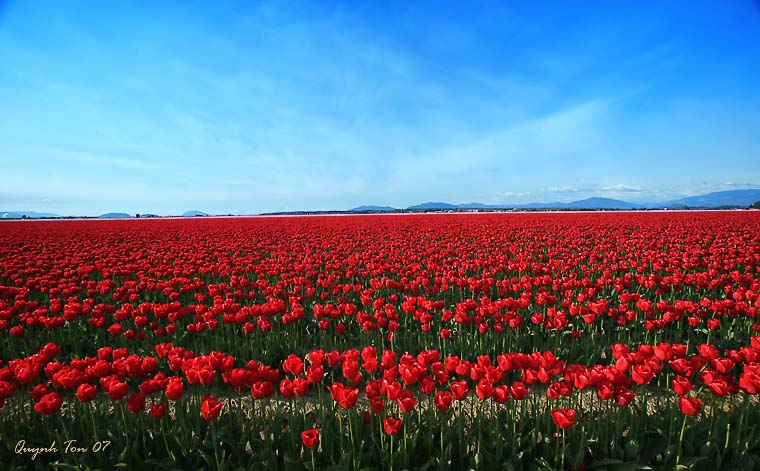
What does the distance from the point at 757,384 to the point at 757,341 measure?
3.07 ft

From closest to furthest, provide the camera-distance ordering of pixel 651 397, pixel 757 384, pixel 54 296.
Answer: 1. pixel 757 384
2. pixel 651 397
3. pixel 54 296

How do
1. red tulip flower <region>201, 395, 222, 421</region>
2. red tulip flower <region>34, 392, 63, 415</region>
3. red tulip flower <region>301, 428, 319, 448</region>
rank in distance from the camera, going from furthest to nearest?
red tulip flower <region>34, 392, 63, 415</region>, red tulip flower <region>201, 395, 222, 421</region>, red tulip flower <region>301, 428, 319, 448</region>

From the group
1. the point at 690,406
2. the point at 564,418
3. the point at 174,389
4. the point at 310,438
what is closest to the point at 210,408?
the point at 174,389

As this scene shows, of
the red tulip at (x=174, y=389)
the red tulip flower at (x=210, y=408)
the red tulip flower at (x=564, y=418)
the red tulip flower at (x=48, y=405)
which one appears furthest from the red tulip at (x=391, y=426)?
the red tulip flower at (x=48, y=405)

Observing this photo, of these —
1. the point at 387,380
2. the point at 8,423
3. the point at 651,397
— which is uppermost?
the point at 387,380

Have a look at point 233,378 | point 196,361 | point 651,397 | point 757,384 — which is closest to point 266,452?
point 233,378

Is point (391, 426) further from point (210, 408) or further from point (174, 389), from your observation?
point (174, 389)

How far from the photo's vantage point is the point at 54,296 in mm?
7996

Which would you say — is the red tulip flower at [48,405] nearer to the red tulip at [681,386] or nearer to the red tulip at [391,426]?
the red tulip at [391,426]

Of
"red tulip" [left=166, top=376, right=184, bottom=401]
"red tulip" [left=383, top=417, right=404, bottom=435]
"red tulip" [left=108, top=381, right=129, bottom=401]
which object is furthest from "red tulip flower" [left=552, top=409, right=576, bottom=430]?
"red tulip" [left=108, top=381, right=129, bottom=401]

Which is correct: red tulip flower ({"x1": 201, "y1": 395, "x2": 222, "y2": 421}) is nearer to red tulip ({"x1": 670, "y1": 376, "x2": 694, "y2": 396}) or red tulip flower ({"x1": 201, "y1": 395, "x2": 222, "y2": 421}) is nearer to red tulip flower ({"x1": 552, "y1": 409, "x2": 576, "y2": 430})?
red tulip flower ({"x1": 552, "y1": 409, "x2": 576, "y2": 430})

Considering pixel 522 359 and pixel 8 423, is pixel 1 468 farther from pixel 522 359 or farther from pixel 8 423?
pixel 522 359

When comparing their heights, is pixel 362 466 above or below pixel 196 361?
below

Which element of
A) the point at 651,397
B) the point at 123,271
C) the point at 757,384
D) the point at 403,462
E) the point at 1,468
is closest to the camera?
the point at 757,384
